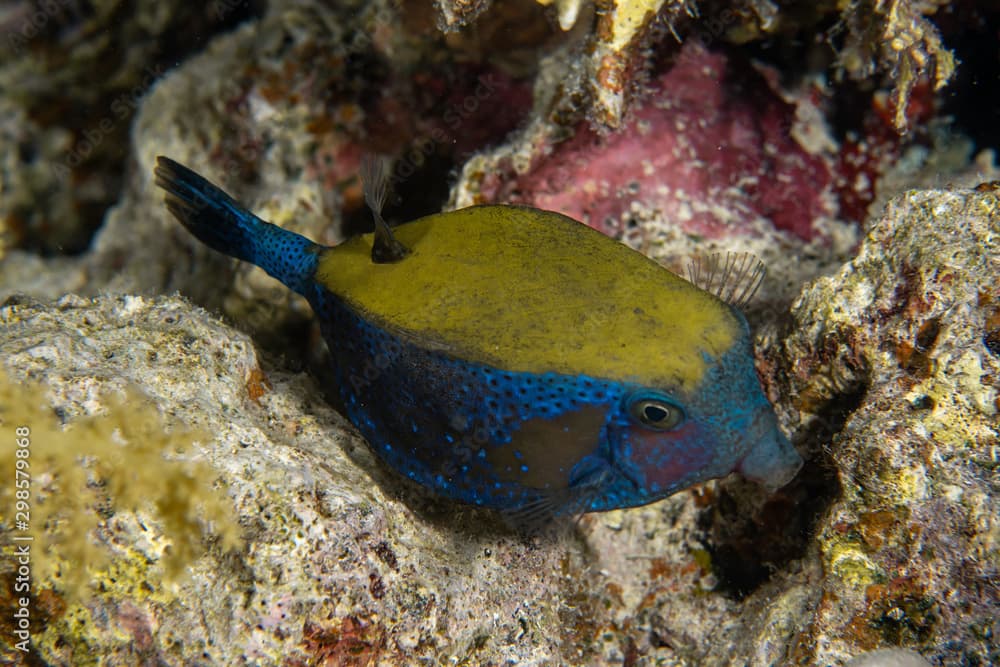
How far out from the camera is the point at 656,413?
216cm

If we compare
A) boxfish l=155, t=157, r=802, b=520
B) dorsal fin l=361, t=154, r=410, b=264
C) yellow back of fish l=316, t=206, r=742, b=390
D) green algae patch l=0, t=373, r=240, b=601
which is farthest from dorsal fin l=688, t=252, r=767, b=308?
green algae patch l=0, t=373, r=240, b=601

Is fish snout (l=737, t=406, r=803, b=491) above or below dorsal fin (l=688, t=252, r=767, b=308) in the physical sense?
below

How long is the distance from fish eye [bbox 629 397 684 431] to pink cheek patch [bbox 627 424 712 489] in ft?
0.12

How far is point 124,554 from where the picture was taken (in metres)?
1.96

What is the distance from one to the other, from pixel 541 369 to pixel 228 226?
5.99 feet

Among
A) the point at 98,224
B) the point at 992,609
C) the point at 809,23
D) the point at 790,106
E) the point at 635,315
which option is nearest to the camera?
the point at 992,609

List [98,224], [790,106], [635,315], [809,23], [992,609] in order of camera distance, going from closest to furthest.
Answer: [992,609]
[635,315]
[809,23]
[790,106]
[98,224]

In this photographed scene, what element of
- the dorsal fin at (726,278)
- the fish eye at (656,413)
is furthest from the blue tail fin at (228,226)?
the dorsal fin at (726,278)

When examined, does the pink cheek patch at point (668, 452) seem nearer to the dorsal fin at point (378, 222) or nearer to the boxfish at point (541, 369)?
the boxfish at point (541, 369)

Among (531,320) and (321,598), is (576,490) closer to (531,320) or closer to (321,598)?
(531,320)

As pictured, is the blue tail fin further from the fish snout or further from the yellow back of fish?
the fish snout

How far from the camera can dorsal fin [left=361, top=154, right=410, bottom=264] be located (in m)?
2.57

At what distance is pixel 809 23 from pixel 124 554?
4.21m

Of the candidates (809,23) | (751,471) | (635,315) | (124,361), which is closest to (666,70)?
(809,23)
